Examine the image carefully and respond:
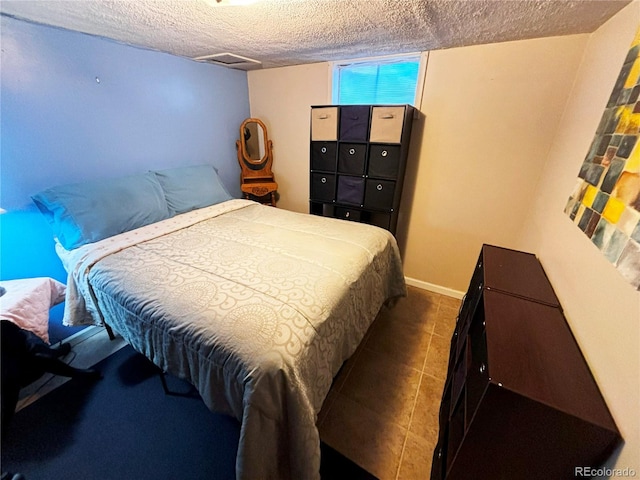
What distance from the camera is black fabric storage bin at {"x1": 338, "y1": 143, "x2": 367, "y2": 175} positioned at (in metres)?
2.26

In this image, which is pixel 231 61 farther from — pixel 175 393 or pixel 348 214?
pixel 175 393

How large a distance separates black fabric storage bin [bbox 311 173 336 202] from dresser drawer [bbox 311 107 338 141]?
0.35 m

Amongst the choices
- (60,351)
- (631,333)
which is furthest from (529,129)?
(60,351)

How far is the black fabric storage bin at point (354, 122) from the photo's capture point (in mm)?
2145

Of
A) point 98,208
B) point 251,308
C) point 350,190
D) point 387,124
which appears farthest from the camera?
point 350,190

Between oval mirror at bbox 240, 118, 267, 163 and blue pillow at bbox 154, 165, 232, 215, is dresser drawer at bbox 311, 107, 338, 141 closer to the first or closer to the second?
oval mirror at bbox 240, 118, 267, 163

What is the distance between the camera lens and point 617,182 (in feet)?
2.81

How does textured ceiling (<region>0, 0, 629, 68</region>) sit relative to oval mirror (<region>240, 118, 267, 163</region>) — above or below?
above

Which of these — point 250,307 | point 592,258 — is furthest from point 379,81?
point 250,307

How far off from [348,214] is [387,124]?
876 millimetres

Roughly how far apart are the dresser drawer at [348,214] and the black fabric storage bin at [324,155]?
40 cm

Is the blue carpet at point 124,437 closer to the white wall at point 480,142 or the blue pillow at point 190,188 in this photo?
the blue pillow at point 190,188

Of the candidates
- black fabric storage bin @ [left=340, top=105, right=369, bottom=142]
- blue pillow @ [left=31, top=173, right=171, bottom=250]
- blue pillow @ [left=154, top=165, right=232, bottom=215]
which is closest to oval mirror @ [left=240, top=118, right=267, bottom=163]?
blue pillow @ [left=154, top=165, right=232, bottom=215]

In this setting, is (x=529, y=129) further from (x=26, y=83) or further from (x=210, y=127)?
(x=26, y=83)
